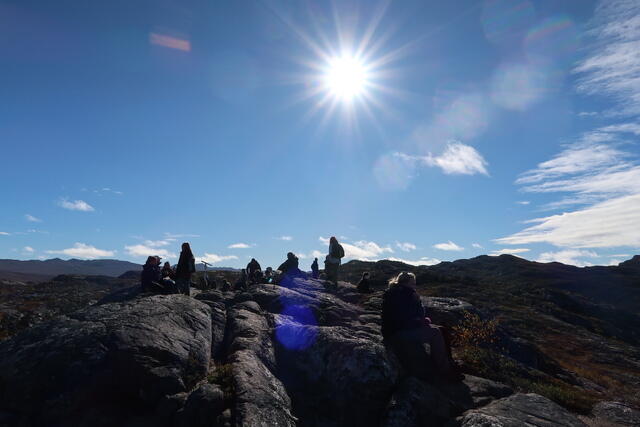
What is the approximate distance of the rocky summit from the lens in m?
9.35

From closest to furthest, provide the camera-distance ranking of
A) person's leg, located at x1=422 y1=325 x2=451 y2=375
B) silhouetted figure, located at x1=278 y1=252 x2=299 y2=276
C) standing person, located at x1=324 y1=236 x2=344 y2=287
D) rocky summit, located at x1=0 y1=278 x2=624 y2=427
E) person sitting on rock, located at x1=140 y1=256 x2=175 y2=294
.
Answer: rocky summit, located at x1=0 y1=278 x2=624 y2=427
person's leg, located at x1=422 y1=325 x2=451 y2=375
person sitting on rock, located at x1=140 y1=256 x2=175 y2=294
standing person, located at x1=324 y1=236 x2=344 y2=287
silhouetted figure, located at x1=278 y1=252 x2=299 y2=276

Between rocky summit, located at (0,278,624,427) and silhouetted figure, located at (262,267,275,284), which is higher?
silhouetted figure, located at (262,267,275,284)

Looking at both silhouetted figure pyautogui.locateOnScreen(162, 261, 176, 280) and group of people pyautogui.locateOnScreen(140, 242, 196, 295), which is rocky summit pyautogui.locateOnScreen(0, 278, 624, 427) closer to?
group of people pyautogui.locateOnScreen(140, 242, 196, 295)

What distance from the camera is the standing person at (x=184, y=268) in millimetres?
18062

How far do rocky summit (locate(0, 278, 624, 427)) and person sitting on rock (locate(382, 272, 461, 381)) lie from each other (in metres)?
0.51

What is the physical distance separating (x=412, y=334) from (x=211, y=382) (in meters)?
6.25

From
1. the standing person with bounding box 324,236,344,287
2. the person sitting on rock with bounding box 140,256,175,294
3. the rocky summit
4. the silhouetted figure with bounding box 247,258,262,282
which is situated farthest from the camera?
the silhouetted figure with bounding box 247,258,262,282

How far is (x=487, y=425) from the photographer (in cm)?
902

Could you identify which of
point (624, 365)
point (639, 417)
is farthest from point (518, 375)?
point (624, 365)

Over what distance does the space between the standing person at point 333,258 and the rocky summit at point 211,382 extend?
13535 millimetres

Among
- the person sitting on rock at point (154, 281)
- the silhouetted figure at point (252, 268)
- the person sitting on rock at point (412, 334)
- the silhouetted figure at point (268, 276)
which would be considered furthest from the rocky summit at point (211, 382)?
the silhouetted figure at point (252, 268)

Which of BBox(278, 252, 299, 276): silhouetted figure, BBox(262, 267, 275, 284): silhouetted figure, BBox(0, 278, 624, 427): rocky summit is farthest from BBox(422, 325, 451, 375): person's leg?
BBox(278, 252, 299, 276): silhouetted figure

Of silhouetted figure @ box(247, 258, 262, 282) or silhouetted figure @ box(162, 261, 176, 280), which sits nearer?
silhouetted figure @ box(162, 261, 176, 280)

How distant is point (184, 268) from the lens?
1806cm
